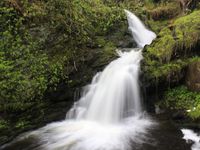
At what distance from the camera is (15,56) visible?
9.84 m

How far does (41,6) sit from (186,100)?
21.9 ft

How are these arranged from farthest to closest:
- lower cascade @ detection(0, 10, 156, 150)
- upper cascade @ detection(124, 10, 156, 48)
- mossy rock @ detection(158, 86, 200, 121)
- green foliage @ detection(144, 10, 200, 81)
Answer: upper cascade @ detection(124, 10, 156, 48), green foliage @ detection(144, 10, 200, 81), mossy rock @ detection(158, 86, 200, 121), lower cascade @ detection(0, 10, 156, 150)

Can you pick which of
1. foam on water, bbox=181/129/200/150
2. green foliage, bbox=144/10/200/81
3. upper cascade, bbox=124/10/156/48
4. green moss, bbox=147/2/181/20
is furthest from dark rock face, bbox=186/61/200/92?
green moss, bbox=147/2/181/20

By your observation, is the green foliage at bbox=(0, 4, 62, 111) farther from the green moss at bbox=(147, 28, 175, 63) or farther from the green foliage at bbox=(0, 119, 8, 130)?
the green moss at bbox=(147, 28, 175, 63)

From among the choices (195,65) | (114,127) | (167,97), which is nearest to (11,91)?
(114,127)

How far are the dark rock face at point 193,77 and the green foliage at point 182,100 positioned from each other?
7.7 inches

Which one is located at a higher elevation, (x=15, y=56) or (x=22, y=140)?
(x=15, y=56)

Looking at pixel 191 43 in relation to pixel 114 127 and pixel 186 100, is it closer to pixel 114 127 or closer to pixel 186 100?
pixel 186 100

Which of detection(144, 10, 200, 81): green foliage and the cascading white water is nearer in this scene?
the cascading white water

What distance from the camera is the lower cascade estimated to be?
9.40 metres

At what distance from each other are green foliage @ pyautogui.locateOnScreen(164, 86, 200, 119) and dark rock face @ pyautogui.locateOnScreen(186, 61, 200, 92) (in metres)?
0.20

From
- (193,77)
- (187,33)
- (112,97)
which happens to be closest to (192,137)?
Answer: (193,77)

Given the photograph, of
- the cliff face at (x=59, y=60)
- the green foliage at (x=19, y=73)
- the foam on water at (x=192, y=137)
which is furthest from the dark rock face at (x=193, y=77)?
the green foliage at (x=19, y=73)

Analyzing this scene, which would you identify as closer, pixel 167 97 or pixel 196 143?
pixel 196 143
